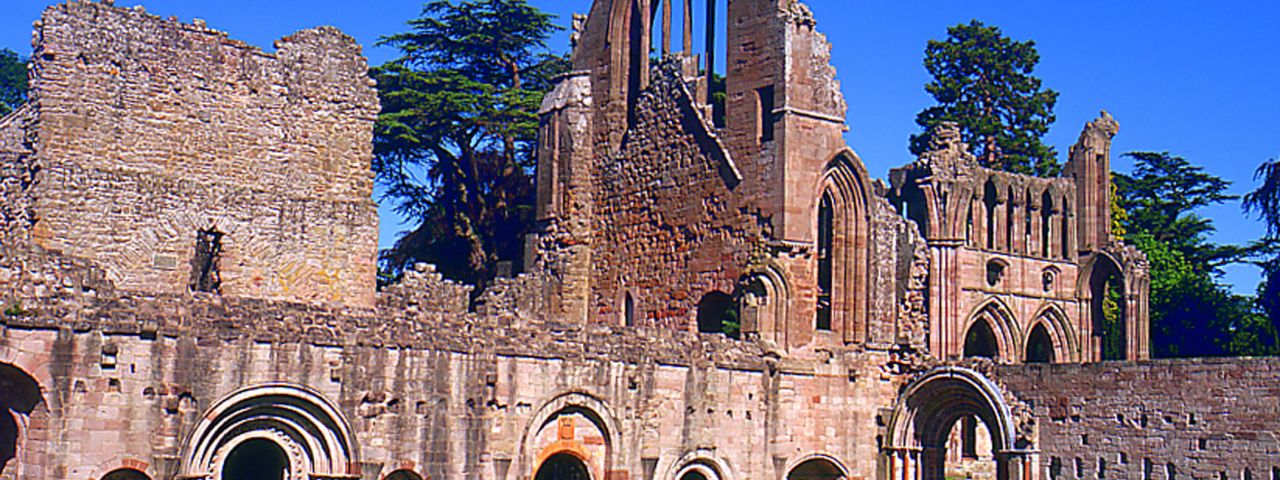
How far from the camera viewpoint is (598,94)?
97.3ft

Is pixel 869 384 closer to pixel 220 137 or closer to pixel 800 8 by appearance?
pixel 800 8

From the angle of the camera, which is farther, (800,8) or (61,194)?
(800,8)

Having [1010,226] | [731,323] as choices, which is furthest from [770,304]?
[1010,226]

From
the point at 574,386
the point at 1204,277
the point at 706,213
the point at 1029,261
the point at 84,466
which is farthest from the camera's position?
the point at 1204,277

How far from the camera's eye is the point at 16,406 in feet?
57.9

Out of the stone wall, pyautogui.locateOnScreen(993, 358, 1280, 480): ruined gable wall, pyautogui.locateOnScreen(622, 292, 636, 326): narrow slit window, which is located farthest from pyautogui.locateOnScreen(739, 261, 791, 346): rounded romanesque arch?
pyautogui.locateOnScreen(993, 358, 1280, 480): ruined gable wall

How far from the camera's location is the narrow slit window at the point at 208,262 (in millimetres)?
25016

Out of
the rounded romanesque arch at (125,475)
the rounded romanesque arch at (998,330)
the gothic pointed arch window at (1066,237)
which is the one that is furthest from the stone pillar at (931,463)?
the gothic pointed arch window at (1066,237)

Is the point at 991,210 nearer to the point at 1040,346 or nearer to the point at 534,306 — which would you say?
the point at 1040,346

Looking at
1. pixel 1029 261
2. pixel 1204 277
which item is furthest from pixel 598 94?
pixel 1204 277

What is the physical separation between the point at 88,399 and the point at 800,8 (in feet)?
42.9

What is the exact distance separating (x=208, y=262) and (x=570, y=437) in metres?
6.70

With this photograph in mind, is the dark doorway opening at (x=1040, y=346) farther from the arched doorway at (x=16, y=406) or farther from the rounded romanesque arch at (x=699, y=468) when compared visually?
the arched doorway at (x=16, y=406)

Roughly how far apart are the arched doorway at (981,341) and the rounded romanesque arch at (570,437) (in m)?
18.4
